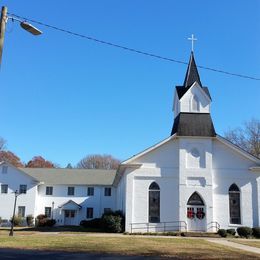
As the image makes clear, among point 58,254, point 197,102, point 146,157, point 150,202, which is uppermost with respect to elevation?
point 197,102

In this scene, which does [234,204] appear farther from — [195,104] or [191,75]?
[191,75]

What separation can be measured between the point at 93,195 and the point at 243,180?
29.5 m

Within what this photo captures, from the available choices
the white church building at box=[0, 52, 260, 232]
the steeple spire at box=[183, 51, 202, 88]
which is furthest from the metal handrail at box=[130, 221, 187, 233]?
the steeple spire at box=[183, 51, 202, 88]

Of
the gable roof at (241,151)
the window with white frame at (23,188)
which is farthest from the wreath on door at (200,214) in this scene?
the window with white frame at (23,188)

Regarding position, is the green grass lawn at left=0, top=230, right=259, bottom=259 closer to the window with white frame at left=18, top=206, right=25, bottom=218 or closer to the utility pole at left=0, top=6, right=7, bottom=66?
the utility pole at left=0, top=6, right=7, bottom=66

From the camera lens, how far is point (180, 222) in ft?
121

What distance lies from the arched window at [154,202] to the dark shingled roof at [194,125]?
5.18 metres

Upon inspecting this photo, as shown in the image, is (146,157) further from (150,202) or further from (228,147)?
(228,147)

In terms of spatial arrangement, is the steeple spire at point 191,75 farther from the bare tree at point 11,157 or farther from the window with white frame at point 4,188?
the bare tree at point 11,157

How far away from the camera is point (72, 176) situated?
65625 millimetres

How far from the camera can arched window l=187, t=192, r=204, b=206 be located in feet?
123

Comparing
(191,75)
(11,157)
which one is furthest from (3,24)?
(11,157)

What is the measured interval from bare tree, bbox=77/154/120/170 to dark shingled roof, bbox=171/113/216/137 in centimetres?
6286

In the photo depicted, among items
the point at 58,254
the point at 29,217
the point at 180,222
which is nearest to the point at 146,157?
the point at 180,222
